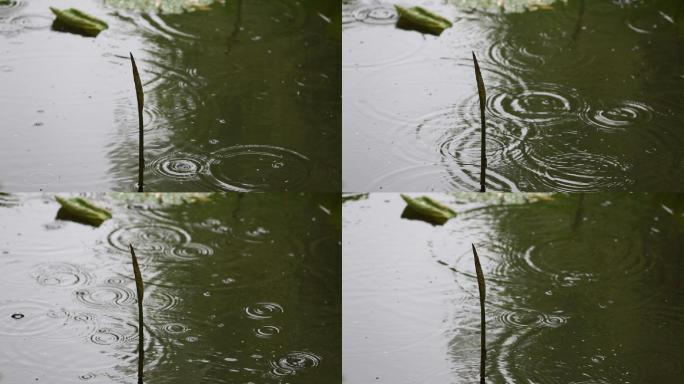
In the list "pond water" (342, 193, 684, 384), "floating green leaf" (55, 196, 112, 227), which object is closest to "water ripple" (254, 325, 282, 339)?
"pond water" (342, 193, 684, 384)

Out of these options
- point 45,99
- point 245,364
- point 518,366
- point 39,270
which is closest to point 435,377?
point 518,366

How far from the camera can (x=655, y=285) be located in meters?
2.17

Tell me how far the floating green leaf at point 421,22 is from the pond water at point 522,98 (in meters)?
0.02

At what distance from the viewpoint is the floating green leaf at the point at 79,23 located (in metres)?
2.41

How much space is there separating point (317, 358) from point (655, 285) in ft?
1.80

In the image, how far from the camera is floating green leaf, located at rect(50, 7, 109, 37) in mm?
2414

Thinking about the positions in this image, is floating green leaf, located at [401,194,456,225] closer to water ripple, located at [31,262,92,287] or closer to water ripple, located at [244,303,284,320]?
water ripple, located at [244,303,284,320]

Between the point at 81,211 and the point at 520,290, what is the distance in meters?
0.70

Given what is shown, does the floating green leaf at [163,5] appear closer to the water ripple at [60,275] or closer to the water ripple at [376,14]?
the water ripple at [376,14]

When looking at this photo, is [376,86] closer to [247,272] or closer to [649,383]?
[247,272]

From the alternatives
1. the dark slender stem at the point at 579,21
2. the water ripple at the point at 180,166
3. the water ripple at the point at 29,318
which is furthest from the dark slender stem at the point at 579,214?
the water ripple at the point at 29,318

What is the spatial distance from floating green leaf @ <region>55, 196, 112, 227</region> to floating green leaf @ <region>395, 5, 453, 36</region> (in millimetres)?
641

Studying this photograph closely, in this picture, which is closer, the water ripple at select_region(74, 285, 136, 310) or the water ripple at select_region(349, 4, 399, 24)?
the water ripple at select_region(74, 285, 136, 310)

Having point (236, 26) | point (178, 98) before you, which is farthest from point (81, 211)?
point (236, 26)
